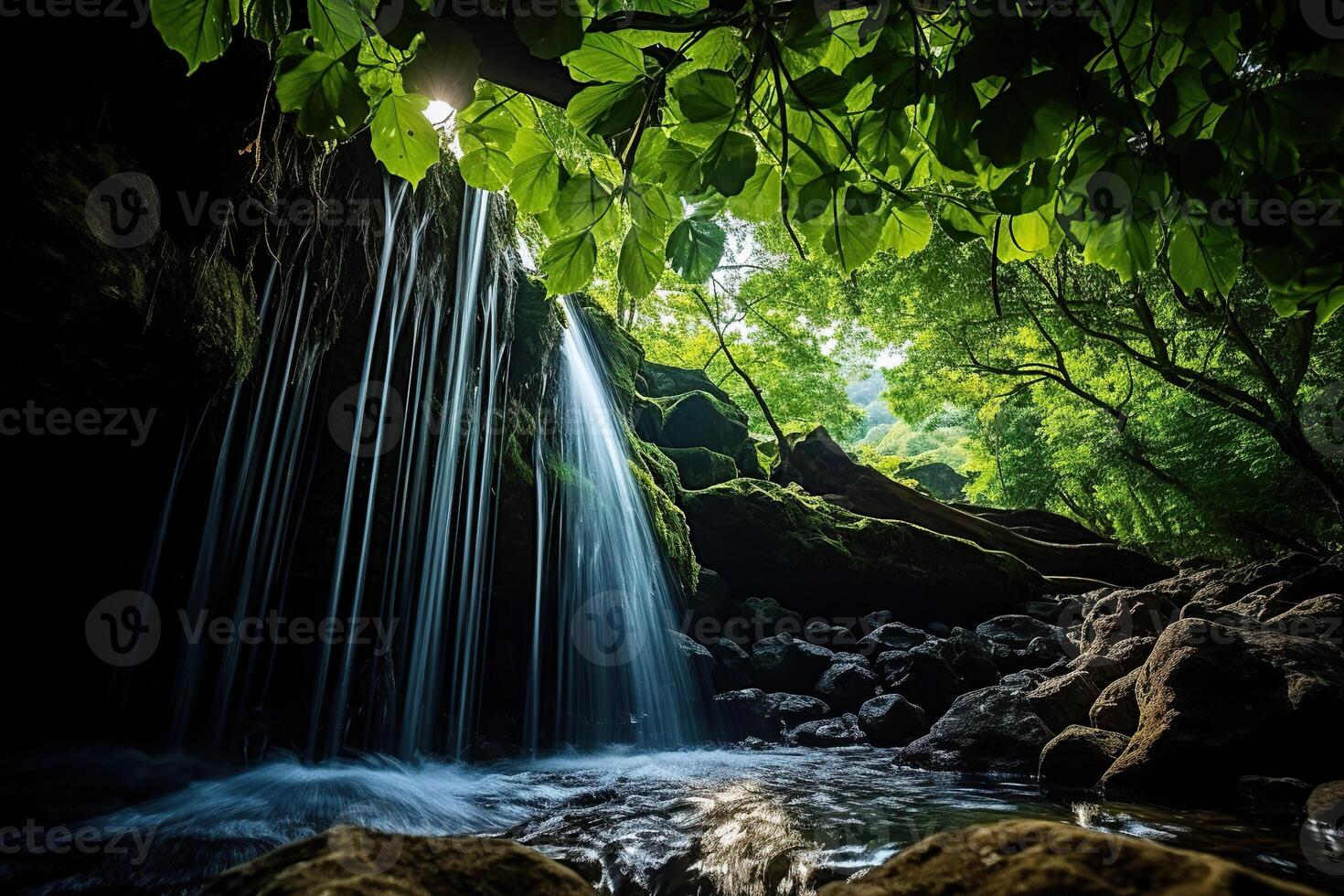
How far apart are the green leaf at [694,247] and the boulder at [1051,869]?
107 centimetres

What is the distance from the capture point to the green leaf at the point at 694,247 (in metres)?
1.05

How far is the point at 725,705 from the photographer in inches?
324

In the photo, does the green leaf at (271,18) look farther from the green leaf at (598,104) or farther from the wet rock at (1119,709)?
the wet rock at (1119,709)

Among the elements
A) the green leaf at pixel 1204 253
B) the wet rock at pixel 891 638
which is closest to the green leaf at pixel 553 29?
the green leaf at pixel 1204 253

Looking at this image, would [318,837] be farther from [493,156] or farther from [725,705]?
[725,705]

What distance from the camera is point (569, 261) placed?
1.02m

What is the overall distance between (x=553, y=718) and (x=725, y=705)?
245cm

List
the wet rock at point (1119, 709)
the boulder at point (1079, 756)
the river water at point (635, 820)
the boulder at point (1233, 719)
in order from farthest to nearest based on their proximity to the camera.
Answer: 1. the wet rock at point (1119, 709)
2. the boulder at point (1079, 756)
3. the boulder at point (1233, 719)
4. the river water at point (635, 820)

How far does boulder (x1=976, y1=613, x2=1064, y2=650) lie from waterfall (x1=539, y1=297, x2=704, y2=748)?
5.74 meters

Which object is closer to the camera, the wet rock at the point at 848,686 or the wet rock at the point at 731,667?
the wet rock at the point at 848,686

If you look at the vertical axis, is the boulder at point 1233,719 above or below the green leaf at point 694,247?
below

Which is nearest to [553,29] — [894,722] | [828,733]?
[894,722]

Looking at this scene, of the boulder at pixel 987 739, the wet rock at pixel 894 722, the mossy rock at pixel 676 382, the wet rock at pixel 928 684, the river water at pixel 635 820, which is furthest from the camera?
the mossy rock at pixel 676 382

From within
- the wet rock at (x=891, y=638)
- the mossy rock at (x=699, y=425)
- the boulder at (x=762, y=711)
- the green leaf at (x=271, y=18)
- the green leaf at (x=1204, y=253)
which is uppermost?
the mossy rock at (x=699, y=425)
